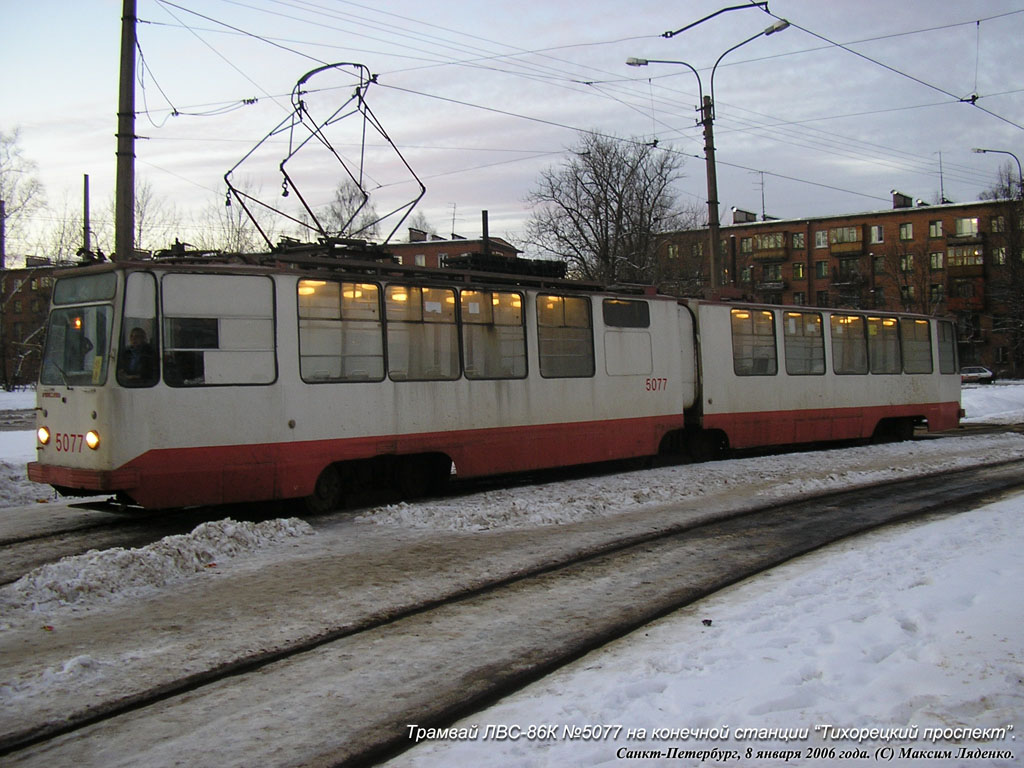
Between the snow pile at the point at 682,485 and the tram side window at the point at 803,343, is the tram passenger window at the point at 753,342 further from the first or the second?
the snow pile at the point at 682,485

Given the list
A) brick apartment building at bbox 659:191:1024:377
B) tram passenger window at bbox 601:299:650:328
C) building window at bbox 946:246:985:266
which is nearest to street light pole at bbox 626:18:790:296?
tram passenger window at bbox 601:299:650:328

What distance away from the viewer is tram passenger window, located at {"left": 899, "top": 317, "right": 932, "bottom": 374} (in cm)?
2014

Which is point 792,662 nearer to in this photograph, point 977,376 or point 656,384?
point 656,384

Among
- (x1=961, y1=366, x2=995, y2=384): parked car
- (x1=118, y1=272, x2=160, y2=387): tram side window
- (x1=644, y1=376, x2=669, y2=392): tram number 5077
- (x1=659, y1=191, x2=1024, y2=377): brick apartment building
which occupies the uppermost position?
(x1=659, y1=191, x2=1024, y2=377): brick apartment building

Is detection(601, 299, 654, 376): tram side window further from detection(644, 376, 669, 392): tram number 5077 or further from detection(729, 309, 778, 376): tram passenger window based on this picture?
detection(729, 309, 778, 376): tram passenger window

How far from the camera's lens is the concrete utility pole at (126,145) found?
1168 centimetres

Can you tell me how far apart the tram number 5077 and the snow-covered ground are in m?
5.88

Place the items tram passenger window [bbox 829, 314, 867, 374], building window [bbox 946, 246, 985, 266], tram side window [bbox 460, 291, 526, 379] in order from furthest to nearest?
building window [bbox 946, 246, 985, 266] < tram passenger window [bbox 829, 314, 867, 374] < tram side window [bbox 460, 291, 526, 379]

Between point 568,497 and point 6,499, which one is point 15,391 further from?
point 568,497

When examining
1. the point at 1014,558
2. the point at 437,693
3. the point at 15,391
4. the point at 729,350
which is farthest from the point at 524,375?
the point at 15,391

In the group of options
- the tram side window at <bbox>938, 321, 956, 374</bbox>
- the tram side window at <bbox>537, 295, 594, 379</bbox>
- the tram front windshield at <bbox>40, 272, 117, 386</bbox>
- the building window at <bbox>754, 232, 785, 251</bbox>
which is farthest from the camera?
the building window at <bbox>754, 232, 785, 251</bbox>

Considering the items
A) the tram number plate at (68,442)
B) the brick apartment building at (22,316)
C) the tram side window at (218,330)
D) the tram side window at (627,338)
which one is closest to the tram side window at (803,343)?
the tram side window at (627,338)

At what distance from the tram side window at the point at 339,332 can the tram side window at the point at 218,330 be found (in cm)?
46

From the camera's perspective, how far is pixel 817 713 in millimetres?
4219
